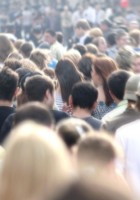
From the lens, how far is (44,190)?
3.02 m

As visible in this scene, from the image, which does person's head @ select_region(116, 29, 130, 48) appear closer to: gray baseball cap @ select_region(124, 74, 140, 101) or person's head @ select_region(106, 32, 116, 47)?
person's head @ select_region(106, 32, 116, 47)

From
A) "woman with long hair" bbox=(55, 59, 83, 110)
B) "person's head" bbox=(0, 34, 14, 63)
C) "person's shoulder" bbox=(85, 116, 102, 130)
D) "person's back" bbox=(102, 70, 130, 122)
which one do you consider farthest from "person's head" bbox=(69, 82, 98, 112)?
"person's head" bbox=(0, 34, 14, 63)

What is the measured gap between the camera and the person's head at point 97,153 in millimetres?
3391

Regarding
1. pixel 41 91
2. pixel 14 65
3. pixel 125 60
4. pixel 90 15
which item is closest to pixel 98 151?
pixel 41 91

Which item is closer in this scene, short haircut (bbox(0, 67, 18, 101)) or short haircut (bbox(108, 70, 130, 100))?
short haircut (bbox(0, 67, 18, 101))

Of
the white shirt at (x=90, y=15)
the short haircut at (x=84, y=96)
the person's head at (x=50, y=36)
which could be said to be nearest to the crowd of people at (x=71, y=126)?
the short haircut at (x=84, y=96)

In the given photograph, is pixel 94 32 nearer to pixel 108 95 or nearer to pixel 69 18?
pixel 108 95

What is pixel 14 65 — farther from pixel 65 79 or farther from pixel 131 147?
pixel 131 147

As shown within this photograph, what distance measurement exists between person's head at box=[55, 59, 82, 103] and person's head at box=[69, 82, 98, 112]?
1875 mm

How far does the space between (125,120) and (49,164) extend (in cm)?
359

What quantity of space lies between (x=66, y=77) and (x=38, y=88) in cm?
201

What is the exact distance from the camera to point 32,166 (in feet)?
10.4

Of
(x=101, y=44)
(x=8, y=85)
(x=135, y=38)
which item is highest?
(x=8, y=85)

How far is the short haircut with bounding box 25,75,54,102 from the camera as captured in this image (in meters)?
7.27
